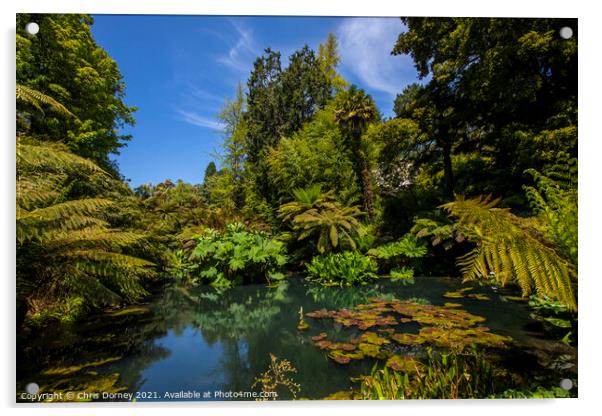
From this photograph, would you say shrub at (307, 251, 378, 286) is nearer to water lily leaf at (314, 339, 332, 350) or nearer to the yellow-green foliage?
water lily leaf at (314, 339, 332, 350)

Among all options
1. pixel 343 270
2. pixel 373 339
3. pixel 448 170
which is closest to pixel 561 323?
pixel 373 339

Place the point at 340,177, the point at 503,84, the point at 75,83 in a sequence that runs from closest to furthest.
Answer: the point at 75,83, the point at 503,84, the point at 340,177

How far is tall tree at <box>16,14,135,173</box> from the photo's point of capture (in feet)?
7.22

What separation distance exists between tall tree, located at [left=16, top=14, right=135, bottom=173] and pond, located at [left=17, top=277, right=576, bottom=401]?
70.3 inches

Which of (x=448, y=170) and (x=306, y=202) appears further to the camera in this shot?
(x=306, y=202)

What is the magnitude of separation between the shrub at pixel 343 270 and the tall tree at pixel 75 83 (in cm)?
358

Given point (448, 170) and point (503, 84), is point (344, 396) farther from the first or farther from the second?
point (448, 170)

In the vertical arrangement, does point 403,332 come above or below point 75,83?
below

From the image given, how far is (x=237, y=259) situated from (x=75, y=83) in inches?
130

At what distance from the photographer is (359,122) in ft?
24.5

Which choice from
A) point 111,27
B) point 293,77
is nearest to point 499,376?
point 111,27

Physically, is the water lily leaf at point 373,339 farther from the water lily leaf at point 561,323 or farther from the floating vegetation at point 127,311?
the floating vegetation at point 127,311

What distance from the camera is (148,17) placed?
2162 millimetres

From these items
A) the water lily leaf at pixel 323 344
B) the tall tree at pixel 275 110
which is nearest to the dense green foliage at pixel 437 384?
the water lily leaf at pixel 323 344
